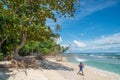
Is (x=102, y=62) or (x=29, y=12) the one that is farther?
(x=102, y=62)

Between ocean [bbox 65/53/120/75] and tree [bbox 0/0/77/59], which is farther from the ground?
tree [bbox 0/0/77/59]

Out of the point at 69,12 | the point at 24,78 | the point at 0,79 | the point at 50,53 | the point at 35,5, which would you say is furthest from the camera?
the point at 50,53

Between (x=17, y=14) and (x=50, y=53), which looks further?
(x=50, y=53)

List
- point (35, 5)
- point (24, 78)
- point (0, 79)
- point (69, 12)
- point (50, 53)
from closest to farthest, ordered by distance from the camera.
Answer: point (0, 79), point (24, 78), point (35, 5), point (69, 12), point (50, 53)

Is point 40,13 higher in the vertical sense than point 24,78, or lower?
higher

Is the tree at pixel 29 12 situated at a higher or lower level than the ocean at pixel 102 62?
higher

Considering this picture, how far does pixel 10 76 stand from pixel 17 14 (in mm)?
5103

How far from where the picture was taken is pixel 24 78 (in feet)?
55.1

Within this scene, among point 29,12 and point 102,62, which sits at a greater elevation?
point 29,12

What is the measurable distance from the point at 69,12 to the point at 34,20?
391cm

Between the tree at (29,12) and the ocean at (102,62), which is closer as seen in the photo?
the tree at (29,12)

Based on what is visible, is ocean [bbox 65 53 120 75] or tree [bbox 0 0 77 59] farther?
ocean [bbox 65 53 120 75]

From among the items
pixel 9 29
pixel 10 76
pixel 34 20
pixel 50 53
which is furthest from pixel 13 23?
pixel 50 53

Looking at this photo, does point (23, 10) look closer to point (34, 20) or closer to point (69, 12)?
point (34, 20)
